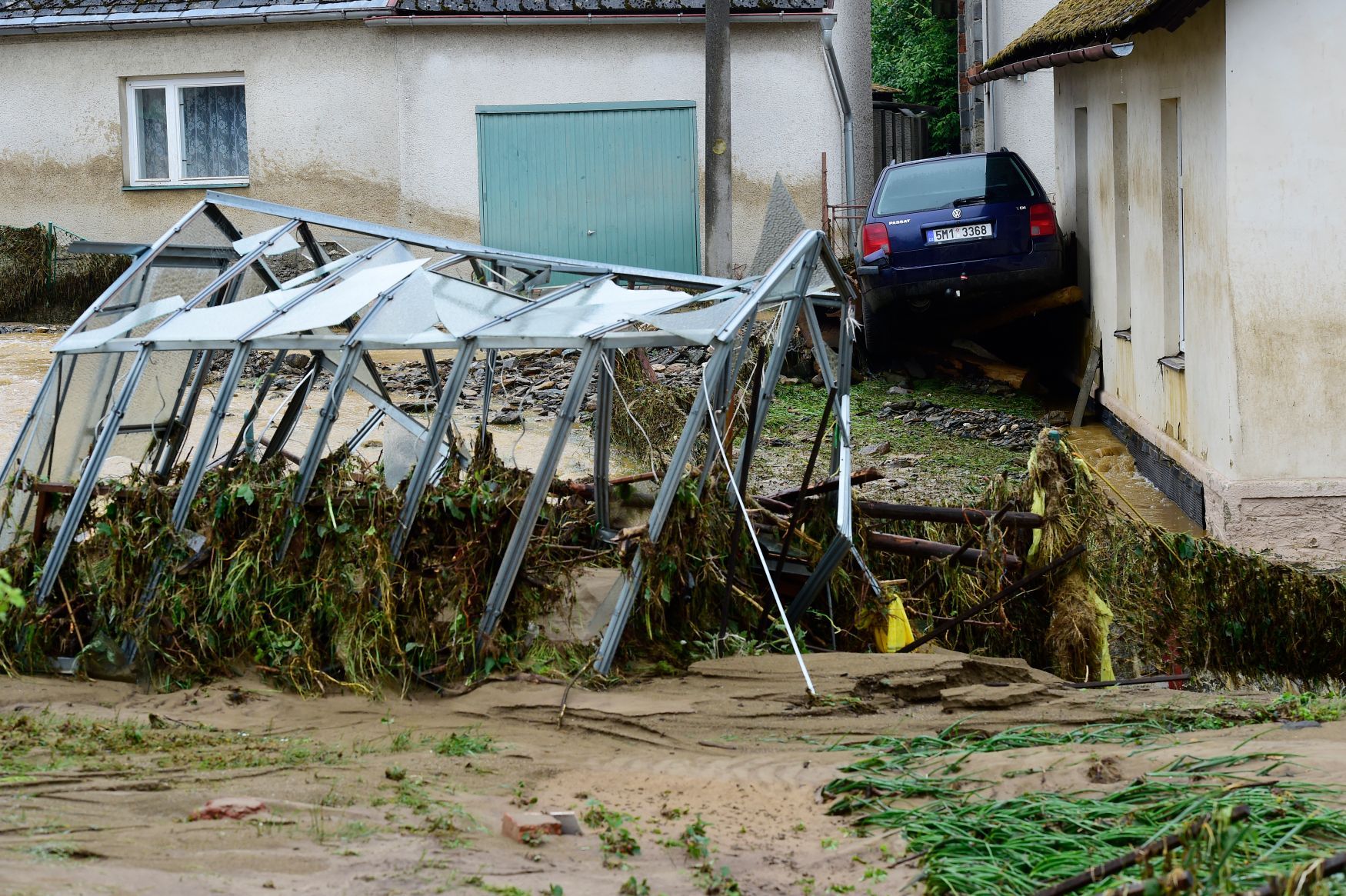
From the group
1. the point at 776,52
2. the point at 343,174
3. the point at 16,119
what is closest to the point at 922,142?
the point at 776,52

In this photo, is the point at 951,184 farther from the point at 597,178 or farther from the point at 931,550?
the point at 931,550

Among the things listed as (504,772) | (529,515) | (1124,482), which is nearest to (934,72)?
(1124,482)

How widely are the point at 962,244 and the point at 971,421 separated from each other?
1.71m

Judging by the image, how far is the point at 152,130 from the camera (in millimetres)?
18469

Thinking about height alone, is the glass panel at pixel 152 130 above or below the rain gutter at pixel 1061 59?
above

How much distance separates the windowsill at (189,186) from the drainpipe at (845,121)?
7432mm

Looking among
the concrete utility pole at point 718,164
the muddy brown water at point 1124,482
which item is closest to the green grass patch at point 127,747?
the muddy brown water at point 1124,482

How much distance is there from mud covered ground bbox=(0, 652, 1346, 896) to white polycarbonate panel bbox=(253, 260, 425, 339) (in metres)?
1.98

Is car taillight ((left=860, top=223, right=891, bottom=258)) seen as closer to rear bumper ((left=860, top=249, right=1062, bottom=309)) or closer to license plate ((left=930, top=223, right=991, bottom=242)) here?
rear bumper ((left=860, top=249, right=1062, bottom=309))

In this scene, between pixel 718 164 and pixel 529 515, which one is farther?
Answer: pixel 718 164

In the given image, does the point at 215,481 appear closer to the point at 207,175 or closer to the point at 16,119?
the point at 207,175

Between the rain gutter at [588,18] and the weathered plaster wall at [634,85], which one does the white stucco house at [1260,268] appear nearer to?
the rain gutter at [588,18]

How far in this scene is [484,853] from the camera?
4926mm

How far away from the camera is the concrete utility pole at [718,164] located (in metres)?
16.4
